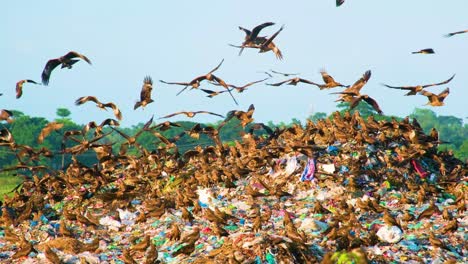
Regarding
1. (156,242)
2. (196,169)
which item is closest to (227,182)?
(196,169)

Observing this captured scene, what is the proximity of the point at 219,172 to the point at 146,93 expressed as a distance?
1.30 metres

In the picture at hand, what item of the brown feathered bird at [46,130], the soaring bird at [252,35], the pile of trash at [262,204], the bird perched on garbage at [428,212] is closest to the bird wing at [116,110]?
the brown feathered bird at [46,130]

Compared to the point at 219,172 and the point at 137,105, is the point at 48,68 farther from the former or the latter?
the point at 219,172

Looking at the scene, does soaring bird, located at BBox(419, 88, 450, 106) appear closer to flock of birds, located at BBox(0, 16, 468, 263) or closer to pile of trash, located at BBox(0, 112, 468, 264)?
flock of birds, located at BBox(0, 16, 468, 263)

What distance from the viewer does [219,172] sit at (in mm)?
7812

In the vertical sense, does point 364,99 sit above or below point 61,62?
below

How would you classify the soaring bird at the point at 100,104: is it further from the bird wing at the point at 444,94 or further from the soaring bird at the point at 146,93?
the bird wing at the point at 444,94

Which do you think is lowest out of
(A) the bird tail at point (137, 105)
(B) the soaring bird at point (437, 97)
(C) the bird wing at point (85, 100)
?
(B) the soaring bird at point (437, 97)

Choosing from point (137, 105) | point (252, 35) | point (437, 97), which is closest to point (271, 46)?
point (252, 35)

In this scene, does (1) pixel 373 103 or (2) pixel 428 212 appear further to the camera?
(1) pixel 373 103

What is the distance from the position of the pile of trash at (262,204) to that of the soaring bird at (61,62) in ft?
5.09

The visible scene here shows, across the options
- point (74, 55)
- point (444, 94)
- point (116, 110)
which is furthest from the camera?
point (444, 94)

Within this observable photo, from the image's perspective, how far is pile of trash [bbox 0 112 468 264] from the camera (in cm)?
577

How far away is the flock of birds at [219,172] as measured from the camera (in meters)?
6.04
